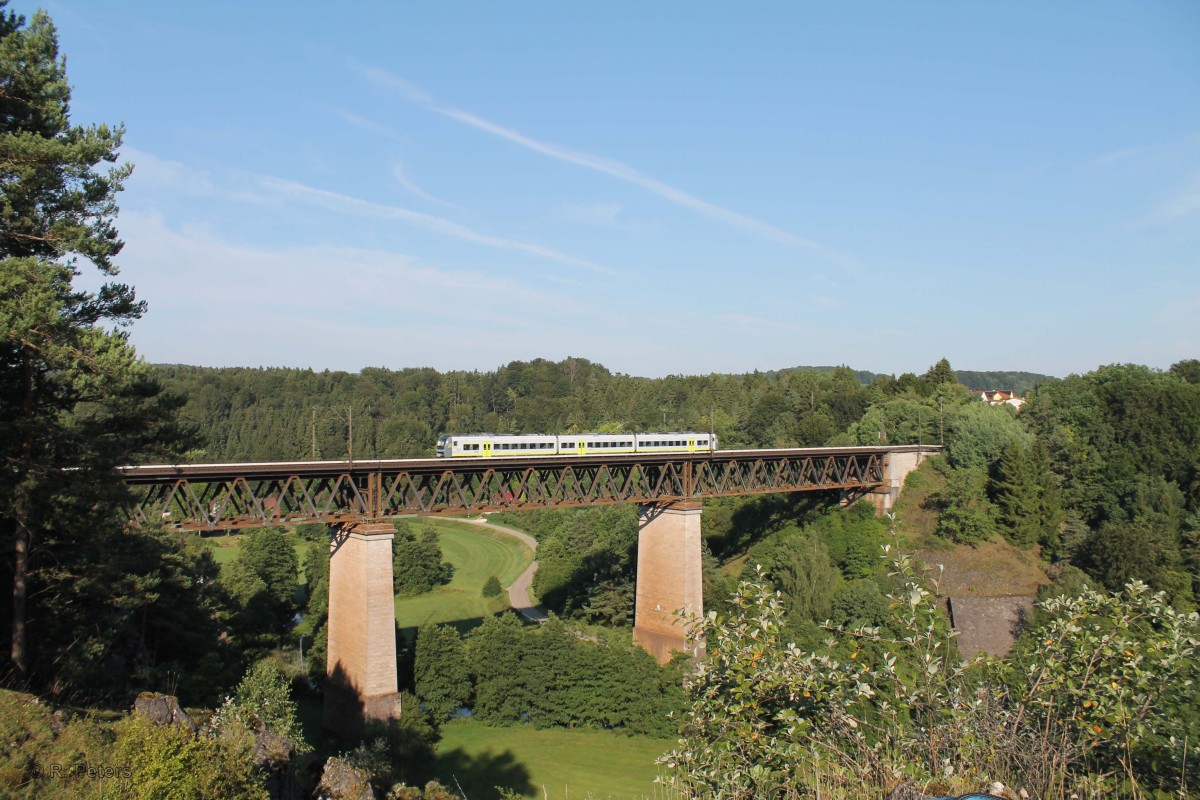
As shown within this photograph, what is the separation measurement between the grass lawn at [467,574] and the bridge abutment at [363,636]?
17.0m

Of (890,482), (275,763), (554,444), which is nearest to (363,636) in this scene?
(554,444)

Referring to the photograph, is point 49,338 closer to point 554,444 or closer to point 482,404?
point 554,444

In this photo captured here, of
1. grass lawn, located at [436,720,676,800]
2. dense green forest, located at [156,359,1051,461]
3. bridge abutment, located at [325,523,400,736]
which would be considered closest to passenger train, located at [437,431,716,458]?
bridge abutment, located at [325,523,400,736]

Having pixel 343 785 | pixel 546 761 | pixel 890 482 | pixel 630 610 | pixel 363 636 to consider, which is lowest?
pixel 546 761

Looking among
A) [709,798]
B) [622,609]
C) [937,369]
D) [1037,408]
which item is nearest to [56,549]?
[709,798]

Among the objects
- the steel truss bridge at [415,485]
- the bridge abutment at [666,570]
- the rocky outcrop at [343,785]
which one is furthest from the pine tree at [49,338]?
the bridge abutment at [666,570]

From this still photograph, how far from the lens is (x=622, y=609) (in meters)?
52.3

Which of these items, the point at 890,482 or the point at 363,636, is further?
the point at 890,482

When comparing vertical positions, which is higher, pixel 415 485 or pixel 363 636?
pixel 415 485

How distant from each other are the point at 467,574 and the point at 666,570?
3507cm

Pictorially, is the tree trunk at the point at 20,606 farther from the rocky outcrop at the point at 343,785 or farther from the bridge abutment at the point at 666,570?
the bridge abutment at the point at 666,570

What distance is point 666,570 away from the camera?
43.6m

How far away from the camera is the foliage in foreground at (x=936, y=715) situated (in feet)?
22.2

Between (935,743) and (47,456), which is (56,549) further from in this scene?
(935,743)
